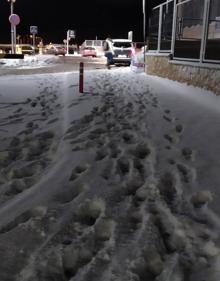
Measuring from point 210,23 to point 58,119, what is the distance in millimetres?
5663

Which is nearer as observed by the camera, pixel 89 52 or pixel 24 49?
pixel 89 52

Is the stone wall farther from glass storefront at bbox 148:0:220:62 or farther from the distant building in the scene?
glass storefront at bbox 148:0:220:62

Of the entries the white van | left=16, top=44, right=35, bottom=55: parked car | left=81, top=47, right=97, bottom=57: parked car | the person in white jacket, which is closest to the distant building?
the person in white jacket

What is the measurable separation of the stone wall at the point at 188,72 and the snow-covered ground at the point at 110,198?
7.42ft

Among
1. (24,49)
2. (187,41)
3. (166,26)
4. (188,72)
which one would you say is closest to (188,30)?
(187,41)

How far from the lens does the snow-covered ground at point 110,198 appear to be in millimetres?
3020

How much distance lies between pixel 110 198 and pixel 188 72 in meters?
8.63

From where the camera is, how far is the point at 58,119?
8.02 meters

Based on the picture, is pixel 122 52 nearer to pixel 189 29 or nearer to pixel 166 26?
pixel 166 26

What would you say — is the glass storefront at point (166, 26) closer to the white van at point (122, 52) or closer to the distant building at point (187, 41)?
the distant building at point (187, 41)

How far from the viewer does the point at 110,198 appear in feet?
13.5

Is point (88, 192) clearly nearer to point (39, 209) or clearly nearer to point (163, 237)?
point (39, 209)

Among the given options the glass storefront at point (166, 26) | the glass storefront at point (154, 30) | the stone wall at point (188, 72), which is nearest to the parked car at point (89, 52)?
the glass storefront at point (154, 30)

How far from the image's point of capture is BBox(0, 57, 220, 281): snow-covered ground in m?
3.02
